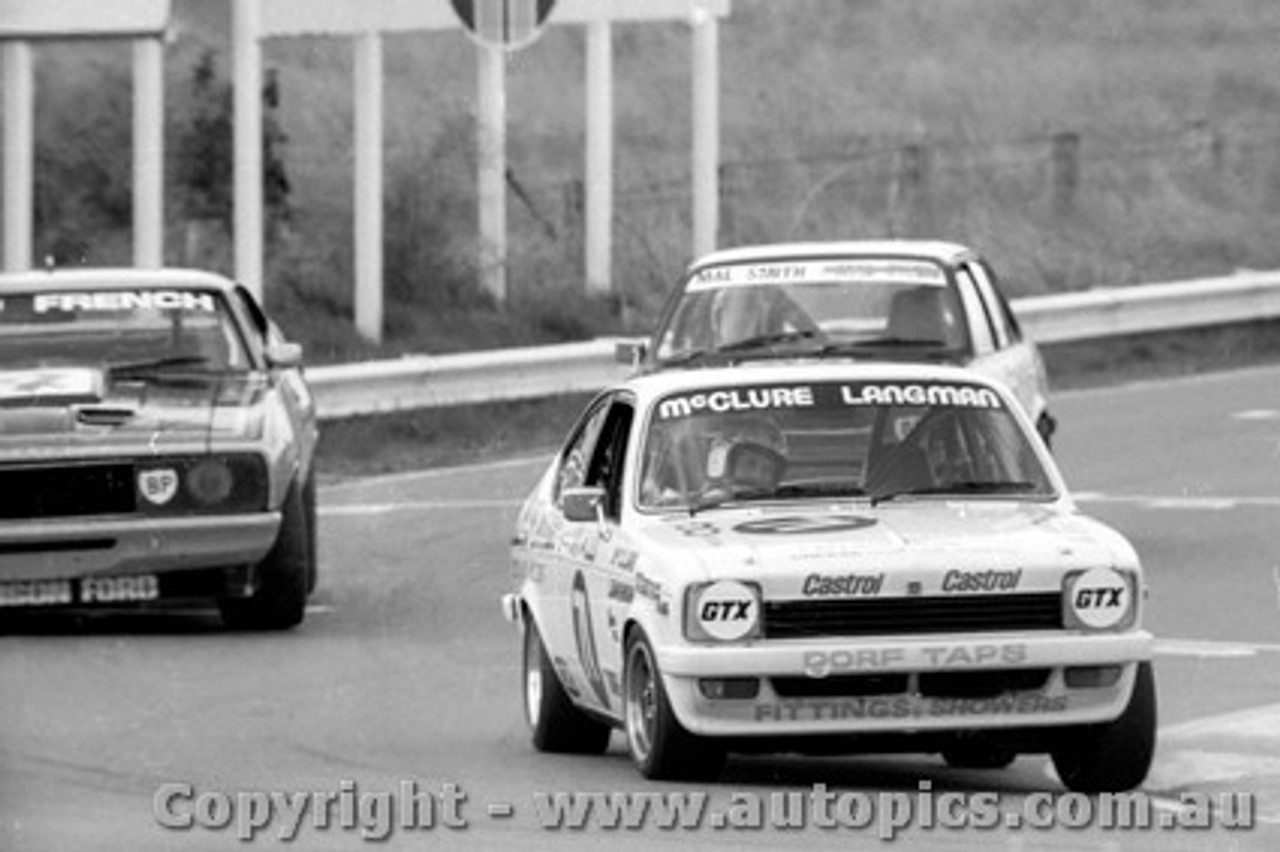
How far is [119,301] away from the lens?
17.8 m

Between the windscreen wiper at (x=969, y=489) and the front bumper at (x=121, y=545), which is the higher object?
the windscreen wiper at (x=969, y=489)

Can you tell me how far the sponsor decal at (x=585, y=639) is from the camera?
12.5m

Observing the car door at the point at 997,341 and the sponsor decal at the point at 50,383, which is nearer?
the sponsor decal at the point at 50,383

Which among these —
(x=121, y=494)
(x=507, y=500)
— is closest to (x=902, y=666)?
(x=121, y=494)

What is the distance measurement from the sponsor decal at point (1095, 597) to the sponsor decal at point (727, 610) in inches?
36.4

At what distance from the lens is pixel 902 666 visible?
1147 centimetres

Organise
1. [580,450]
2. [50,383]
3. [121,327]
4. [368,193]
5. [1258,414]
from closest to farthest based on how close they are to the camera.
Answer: [580,450]
[50,383]
[121,327]
[1258,414]
[368,193]

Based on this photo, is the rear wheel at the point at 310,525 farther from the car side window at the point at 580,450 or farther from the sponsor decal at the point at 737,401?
the sponsor decal at the point at 737,401

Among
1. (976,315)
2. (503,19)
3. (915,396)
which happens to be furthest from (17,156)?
(915,396)

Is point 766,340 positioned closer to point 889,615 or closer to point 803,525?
point 803,525

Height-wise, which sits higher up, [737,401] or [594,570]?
[737,401]

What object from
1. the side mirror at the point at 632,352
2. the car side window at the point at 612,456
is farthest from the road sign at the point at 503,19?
the car side window at the point at 612,456

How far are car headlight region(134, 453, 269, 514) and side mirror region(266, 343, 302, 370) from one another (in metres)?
1.11

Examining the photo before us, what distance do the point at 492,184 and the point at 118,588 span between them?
13.2 meters
